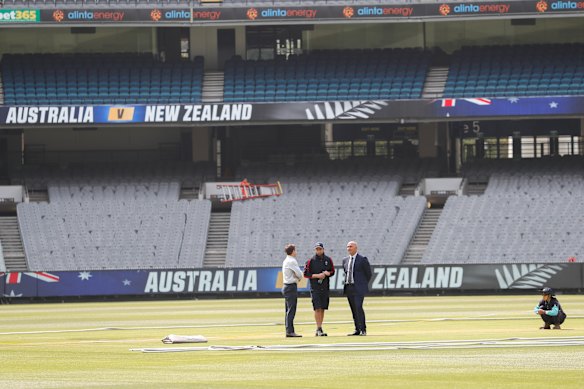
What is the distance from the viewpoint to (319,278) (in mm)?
23766

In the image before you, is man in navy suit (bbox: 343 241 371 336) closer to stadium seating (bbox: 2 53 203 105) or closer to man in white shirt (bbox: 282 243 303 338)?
man in white shirt (bbox: 282 243 303 338)

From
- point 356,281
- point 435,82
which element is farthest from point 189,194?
point 356,281

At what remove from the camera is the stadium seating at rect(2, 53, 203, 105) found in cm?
5978

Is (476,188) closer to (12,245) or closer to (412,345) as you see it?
(12,245)

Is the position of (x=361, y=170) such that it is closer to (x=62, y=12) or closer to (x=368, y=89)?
(x=368, y=89)

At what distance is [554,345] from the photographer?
19297 mm

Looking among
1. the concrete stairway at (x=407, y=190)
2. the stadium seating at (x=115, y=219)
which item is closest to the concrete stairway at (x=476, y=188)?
the concrete stairway at (x=407, y=190)

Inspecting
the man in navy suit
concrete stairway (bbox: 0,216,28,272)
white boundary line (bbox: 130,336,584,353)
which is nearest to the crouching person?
white boundary line (bbox: 130,336,584,353)

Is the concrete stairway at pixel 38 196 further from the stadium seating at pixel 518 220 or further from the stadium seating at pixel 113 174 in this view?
the stadium seating at pixel 518 220

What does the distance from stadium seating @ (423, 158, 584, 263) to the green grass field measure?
13174 millimetres

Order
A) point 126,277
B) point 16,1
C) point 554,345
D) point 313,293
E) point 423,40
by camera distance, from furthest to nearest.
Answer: point 423,40, point 16,1, point 126,277, point 313,293, point 554,345

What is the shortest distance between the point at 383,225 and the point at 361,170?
19.9ft

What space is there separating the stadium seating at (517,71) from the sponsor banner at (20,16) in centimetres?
1955

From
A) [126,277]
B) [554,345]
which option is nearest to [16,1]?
[126,277]
